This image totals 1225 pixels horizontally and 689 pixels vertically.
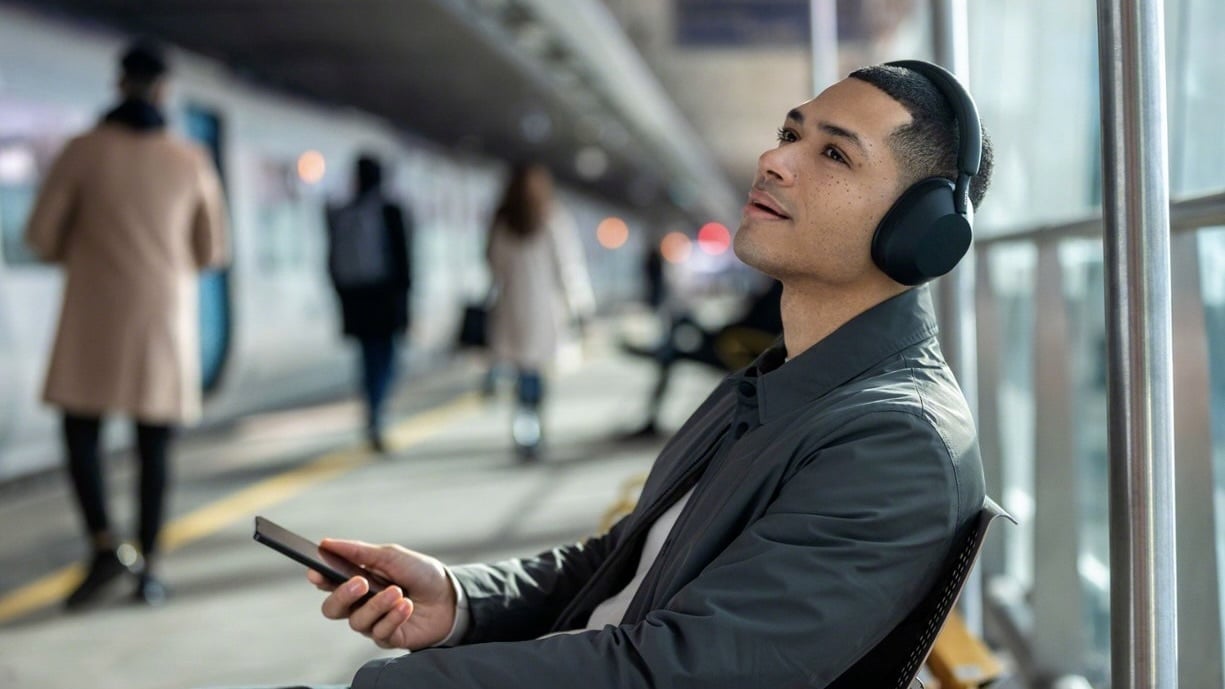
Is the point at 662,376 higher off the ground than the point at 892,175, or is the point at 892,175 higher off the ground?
the point at 892,175

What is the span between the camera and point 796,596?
4.68 ft

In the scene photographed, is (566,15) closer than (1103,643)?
No

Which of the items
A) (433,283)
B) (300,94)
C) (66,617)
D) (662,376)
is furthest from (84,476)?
(433,283)

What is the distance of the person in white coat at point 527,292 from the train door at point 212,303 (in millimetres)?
3333

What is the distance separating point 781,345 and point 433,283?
1713 cm

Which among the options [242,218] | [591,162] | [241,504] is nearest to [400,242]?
[241,504]

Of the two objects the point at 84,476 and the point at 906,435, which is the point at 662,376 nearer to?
the point at 84,476

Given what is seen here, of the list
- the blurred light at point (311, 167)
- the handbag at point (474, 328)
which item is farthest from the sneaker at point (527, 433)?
the blurred light at point (311, 167)

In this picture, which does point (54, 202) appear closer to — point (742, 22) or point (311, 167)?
point (742, 22)

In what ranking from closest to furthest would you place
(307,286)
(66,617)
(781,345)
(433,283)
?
(781,345) < (66,617) < (307,286) < (433,283)

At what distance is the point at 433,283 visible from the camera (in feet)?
61.6

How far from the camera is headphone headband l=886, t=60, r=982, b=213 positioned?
1646mm

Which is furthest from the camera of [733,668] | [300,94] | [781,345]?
[300,94]

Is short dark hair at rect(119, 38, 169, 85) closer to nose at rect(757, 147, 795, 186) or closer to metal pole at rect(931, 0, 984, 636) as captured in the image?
metal pole at rect(931, 0, 984, 636)
